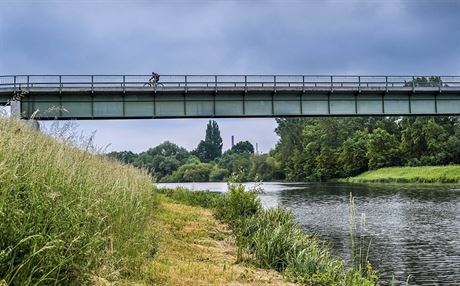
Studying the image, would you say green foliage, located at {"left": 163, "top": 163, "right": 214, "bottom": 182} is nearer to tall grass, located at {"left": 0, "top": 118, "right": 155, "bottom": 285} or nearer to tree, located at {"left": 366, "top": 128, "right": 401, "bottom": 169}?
tree, located at {"left": 366, "top": 128, "right": 401, "bottom": 169}

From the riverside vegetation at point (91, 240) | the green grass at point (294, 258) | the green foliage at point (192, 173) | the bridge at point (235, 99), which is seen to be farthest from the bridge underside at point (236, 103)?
the green foliage at point (192, 173)

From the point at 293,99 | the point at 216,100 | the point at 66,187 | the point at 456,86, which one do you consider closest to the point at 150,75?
the point at 216,100

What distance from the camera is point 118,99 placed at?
42219 millimetres

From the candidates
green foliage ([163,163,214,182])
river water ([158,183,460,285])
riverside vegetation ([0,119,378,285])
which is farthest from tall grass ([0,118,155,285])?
green foliage ([163,163,214,182])

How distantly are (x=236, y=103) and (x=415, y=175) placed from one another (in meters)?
48.6

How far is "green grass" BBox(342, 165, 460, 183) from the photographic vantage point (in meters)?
73.2

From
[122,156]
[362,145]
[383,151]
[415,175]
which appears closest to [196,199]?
[122,156]

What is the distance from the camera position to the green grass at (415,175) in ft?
240

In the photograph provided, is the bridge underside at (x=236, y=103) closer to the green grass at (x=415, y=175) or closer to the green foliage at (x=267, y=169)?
the green grass at (x=415, y=175)

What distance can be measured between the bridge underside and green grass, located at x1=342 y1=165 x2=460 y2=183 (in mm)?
28594

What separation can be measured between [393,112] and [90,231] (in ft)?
141

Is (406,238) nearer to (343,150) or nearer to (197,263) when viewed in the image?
(197,263)

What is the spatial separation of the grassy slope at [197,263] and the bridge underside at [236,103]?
2622 centimetres

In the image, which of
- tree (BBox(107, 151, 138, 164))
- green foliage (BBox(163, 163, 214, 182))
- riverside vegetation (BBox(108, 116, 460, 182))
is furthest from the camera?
green foliage (BBox(163, 163, 214, 182))
